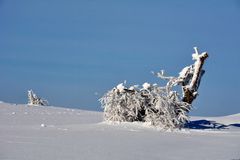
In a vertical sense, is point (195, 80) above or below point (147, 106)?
above

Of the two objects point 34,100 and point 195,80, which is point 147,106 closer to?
point 195,80

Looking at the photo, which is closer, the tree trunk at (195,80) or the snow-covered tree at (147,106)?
the snow-covered tree at (147,106)

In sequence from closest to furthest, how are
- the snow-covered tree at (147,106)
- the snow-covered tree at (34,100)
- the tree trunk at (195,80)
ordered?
the snow-covered tree at (147,106), the tree trunk at (195,80), the snow-covered tree at (34,100)

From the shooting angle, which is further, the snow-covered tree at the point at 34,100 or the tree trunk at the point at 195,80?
the snow-covered tree at the point at 34,100

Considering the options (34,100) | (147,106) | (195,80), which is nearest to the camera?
(147,106)

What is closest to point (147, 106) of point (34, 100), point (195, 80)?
point (195, 80)

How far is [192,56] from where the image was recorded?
15.3 metres

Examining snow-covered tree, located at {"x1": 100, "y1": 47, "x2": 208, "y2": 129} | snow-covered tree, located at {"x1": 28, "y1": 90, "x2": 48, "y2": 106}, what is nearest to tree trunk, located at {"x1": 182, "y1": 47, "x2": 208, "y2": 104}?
snow-covered tree, located at {"x1": 100, "y1": 47, "x2": 208, "y2": 129}

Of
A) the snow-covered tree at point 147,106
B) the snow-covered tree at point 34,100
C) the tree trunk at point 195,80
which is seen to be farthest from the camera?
the snow-covered tree at point 34,100

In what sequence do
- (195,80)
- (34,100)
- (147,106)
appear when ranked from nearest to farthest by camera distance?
(147,106) < (195,80) < (34,100)

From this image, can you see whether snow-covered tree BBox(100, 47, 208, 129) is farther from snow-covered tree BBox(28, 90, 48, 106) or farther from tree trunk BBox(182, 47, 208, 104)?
snow-covered tree BBox(28, 90, 48, 106)

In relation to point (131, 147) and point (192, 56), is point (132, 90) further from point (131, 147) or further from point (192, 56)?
point (131, 147)

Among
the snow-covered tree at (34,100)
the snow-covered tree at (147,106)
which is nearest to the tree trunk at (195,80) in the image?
the snow-covered tree at (147,106)

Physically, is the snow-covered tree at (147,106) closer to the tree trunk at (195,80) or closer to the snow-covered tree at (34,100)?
the tree trunk at (195,80)
